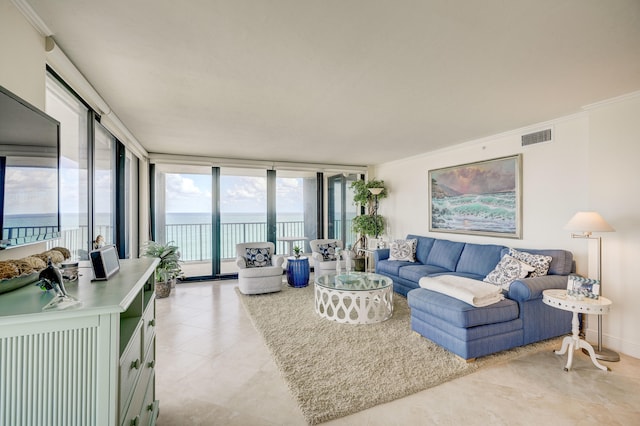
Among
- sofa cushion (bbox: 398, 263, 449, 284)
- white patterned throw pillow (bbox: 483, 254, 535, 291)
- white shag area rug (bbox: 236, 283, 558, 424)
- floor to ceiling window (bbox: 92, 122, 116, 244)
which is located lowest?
white shag area rug (bbox: 236, 283, 558, 424)

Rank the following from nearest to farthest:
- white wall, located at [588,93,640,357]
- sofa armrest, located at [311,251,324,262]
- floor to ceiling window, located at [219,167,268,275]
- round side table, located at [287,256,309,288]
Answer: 1. white wall, located at [588,93,640,357]
2. round side table, located at [287,256,309,288]
3. sofa armrest, located at [311,251,324,262]
4. floor to ceiling window, located at [219,167,268,275]

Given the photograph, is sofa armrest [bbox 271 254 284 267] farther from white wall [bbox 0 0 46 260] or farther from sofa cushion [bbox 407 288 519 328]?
white wall [bbox 0 0 46 260]

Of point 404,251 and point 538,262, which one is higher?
point 538,262

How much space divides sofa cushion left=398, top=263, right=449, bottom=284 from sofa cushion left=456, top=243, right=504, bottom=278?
11.8 inches

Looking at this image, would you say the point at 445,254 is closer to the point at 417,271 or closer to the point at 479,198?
the point at 417,271

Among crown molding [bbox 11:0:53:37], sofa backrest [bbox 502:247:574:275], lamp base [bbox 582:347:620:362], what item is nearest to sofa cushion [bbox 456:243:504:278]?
sofa backrest [bbox 502:247:574:275]

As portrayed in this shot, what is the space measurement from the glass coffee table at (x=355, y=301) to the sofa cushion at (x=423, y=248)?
4.52 ft

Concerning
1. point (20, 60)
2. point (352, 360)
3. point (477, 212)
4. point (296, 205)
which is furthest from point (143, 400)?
point (296, 205)

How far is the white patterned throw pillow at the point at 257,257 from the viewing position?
526 centimetres

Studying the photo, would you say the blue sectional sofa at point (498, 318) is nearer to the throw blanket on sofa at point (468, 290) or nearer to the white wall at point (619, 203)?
the throw blanket on sofa at point (468, 290)

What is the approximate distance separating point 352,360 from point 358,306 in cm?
96

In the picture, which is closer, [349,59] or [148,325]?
[148,325]

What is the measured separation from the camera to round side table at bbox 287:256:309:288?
546cm

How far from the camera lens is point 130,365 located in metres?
1.29
